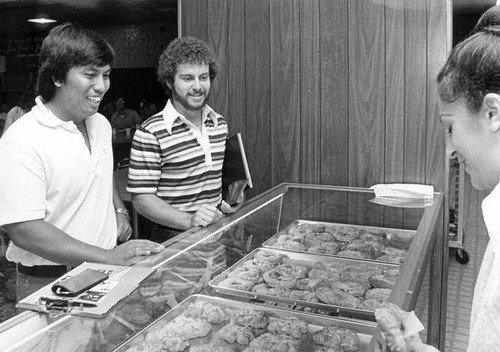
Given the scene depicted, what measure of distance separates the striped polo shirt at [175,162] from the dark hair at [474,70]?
1.48 metres

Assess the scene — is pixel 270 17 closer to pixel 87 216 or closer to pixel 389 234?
pixel 389 234

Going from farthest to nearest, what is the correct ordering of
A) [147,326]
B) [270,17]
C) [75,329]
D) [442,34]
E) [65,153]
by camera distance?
1. [270,17]
2. [442,34]
3. [65,153]
4. [147,326]
5. [75,329]

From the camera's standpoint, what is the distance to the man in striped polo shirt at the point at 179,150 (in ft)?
7.87

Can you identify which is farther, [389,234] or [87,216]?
[389,234]

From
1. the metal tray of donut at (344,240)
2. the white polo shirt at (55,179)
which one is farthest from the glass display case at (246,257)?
the white polo shirt at (55,179)

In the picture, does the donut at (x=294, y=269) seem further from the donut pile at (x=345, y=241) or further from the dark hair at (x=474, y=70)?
the dark hair at (x=474, y=70)

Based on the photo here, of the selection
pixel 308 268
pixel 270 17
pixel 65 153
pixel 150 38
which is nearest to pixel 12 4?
pixel 150 38

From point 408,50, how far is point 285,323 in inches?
71.0

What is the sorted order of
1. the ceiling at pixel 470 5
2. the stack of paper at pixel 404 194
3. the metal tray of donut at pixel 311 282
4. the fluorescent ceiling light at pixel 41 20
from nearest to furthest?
the metal tray of donut at pixel 311 282
the stack of paper at pixel 404 194
the fluorescent ceiling light at pixel 41 20
the ceiling at pixel 470 5

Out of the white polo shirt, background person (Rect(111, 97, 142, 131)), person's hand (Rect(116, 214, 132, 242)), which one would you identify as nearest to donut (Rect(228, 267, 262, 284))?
the white polo shirt

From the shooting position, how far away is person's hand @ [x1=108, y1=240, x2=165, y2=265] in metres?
1.55

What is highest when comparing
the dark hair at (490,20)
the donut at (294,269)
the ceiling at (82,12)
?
the ceiling at (82,12)

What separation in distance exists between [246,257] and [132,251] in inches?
22.3

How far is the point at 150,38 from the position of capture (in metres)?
6.47
